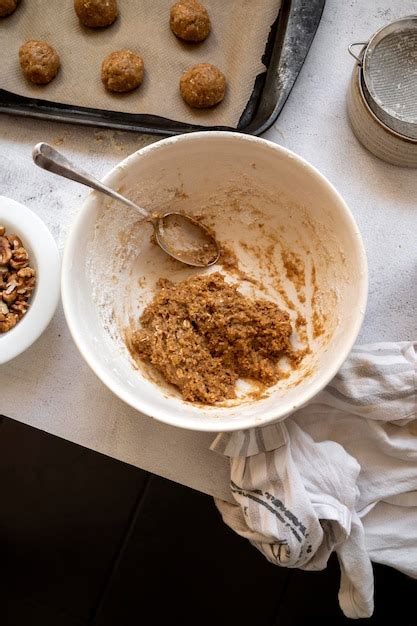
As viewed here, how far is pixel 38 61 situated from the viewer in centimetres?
116

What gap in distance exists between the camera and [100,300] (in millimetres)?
1027

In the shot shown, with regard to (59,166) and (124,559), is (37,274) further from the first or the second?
(124,559)

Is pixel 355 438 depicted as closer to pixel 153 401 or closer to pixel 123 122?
pixel 153 401

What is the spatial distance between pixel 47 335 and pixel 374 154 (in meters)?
0.70

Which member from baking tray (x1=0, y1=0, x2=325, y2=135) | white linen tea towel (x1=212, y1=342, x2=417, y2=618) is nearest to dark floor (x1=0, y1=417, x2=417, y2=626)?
white linen tea towel (x1=212, y1=342, x2=417, y2=618)

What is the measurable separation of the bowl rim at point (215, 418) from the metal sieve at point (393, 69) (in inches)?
10.5

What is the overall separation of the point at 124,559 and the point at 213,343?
2.72 feet

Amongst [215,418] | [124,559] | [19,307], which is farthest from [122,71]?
[124,559]

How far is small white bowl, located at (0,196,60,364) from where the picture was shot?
103 centimetres

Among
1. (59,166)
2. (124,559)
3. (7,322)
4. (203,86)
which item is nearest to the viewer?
(59,166)

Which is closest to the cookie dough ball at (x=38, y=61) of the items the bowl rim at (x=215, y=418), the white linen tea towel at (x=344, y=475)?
the bowl rim at (x=215, y=418)

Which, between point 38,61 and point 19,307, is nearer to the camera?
point 19,307

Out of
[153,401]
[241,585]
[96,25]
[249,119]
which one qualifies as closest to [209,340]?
[153,401]

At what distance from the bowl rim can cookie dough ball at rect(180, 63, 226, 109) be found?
208 millimetres
